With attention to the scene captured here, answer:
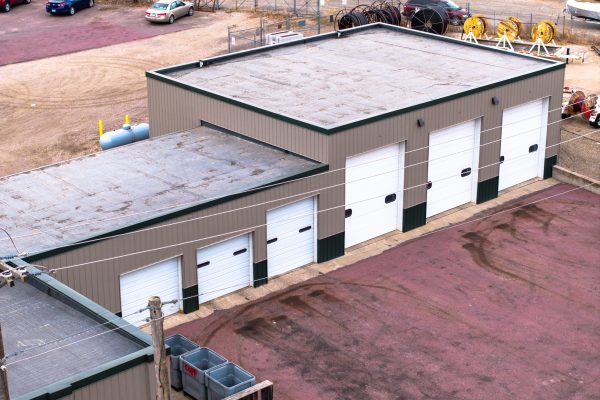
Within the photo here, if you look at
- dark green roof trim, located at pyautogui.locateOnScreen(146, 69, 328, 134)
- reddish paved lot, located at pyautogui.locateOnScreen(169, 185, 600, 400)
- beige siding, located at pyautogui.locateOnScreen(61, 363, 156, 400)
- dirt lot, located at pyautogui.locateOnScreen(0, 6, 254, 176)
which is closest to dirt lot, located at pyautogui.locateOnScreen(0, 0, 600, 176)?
dirt lot, located at pyautogui.locateOnScreen(0, 6, 254, 176)

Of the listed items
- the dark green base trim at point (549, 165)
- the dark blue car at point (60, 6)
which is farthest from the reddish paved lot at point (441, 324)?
the dark blue car at point (60, 6)

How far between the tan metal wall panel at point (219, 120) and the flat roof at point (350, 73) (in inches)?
14.4

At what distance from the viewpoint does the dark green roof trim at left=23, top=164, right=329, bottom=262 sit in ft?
89.2

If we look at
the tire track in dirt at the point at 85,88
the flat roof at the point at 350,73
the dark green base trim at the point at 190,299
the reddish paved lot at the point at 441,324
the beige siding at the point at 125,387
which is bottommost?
the reddish paved lot at the point at 441,324

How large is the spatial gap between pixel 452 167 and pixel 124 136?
39.5ft

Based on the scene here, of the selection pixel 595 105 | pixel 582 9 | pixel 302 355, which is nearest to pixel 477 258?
pixel 302 355

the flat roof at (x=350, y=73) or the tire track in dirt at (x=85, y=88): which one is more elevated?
the flat roof at (x=350, y=73)

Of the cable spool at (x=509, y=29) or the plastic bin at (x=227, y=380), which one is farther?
the cable spool at (x=509, y=29)

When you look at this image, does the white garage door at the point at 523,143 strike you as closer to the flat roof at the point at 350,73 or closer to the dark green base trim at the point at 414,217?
the flat roof at the point at 350,73

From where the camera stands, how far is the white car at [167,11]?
62531mm

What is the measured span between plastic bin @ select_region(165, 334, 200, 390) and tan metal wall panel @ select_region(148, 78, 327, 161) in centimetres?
830

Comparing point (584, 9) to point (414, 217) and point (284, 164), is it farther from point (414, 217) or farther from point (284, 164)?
point (284, 164)

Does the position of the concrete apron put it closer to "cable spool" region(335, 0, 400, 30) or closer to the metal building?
the metal building

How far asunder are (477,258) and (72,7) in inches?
1557
